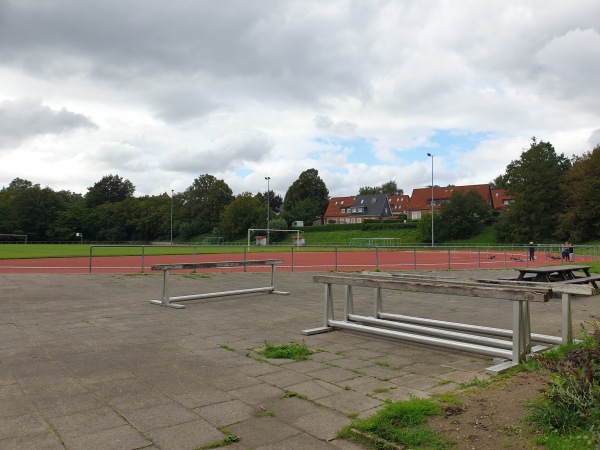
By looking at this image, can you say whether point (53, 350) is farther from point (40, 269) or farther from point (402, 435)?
point (40, 269)

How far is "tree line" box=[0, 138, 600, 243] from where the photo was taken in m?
53.6

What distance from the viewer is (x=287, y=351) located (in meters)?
5.33

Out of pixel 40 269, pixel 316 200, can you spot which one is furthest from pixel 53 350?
pixel 316 200

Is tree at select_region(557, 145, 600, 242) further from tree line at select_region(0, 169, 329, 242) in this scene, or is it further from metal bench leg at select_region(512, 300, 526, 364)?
metal bench leg at select_region(512, 300, 526, 364)

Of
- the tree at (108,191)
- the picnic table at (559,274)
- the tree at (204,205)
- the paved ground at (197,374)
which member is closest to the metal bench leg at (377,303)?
the paved ground at (197,374)

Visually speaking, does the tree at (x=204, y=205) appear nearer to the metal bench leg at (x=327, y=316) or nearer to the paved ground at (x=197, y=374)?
the paved ground at (x=197, y=374)

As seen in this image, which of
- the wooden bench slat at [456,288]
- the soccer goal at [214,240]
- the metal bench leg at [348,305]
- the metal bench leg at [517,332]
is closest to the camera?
the wooden bench slat at [456,288]

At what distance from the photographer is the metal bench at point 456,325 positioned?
4781 millimetres

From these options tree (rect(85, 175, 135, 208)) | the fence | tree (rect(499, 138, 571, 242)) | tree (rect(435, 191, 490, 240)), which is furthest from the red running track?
tree (rect(85, 175, 135, 208))

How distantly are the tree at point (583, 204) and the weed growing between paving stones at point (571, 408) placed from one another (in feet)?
174

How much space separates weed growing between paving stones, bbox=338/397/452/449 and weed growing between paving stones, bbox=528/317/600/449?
639 mm

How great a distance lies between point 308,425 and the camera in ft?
10.8

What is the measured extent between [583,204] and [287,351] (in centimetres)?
5368

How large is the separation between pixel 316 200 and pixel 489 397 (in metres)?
96.7
